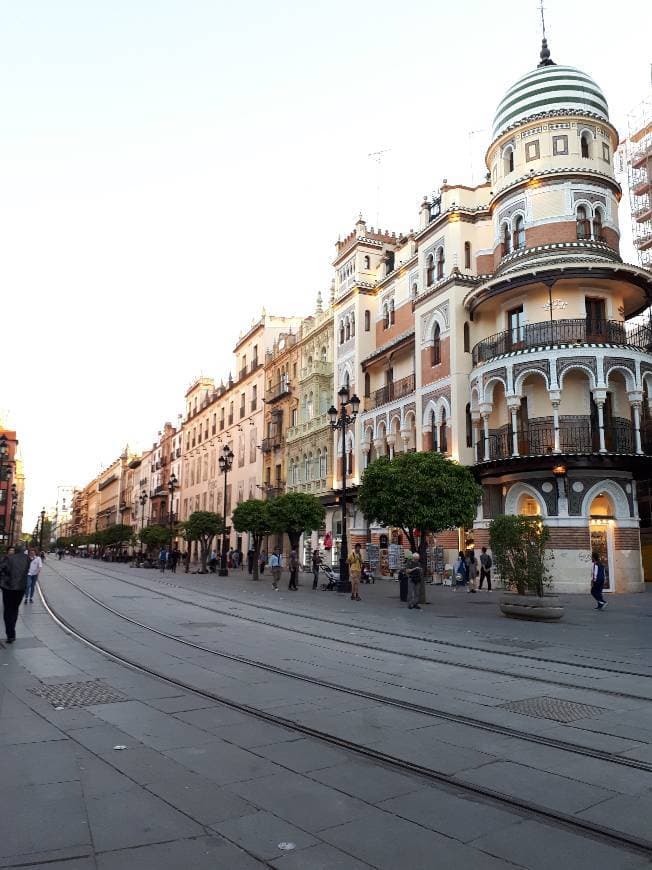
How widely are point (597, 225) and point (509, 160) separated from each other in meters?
5.23

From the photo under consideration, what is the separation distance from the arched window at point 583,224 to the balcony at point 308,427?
2018 cm

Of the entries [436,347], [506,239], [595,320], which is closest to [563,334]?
[595,320]

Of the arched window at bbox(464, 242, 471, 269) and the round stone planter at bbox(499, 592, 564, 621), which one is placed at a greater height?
the arched window at bbox(464, 242, 471, 269)

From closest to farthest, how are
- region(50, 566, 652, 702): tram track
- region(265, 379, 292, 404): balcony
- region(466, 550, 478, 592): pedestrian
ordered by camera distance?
region(50, 566, 652, 702): tram track → region(466, 550, 478, 592): pedestrian → region(265, 379, 292, 404): balcony

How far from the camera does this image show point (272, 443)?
5562 cm

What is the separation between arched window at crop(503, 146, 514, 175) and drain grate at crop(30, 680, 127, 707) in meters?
29.5

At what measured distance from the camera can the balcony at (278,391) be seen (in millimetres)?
53509

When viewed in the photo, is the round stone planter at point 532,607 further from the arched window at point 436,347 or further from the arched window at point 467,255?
the arched window at point 467,255

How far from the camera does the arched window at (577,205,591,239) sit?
2962 centimetres

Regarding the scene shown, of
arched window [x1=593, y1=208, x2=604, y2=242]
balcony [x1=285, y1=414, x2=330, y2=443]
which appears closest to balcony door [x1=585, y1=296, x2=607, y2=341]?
arched window [x1=593, y1=208, x2=604, y2=242]

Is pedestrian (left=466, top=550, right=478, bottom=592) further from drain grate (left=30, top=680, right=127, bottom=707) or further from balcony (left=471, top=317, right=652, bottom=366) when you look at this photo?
drain grate (left=30, top=680, right=127, bottom=707)

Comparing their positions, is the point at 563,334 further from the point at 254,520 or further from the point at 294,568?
the point at 254,520

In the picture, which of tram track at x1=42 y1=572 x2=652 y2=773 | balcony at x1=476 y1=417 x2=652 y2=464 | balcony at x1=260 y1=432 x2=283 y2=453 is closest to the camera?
tram track at x1=42 y1=572 x2=652 y2=773

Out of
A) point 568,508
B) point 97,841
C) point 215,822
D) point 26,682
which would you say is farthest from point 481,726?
point 568,508
